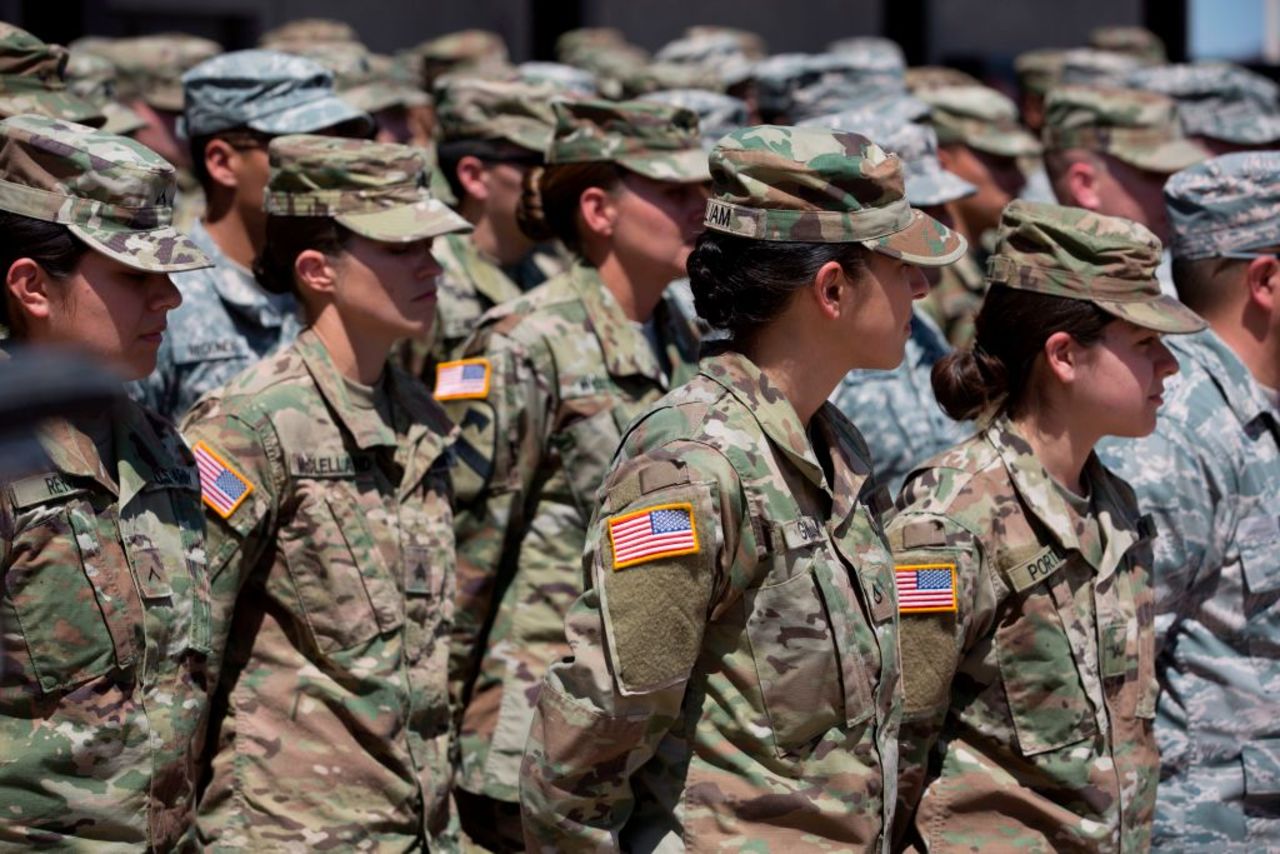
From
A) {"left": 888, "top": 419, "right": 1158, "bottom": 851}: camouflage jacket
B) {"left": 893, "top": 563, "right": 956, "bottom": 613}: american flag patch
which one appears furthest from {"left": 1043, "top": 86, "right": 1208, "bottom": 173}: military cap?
{"left": 893, "top": 563, "right": 956, "bottom": 613}: american flag patch

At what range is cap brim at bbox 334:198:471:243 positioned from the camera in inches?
146

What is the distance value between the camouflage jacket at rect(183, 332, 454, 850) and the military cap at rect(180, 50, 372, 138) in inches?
58.8

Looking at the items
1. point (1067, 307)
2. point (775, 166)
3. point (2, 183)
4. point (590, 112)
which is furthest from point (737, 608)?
point (590, 112)

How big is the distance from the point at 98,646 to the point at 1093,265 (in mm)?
1941

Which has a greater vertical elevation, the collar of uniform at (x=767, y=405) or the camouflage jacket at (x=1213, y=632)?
the collar of uniform at (x=767, y=405)

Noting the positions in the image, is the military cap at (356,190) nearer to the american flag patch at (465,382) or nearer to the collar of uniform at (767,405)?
the american flag patch at (465,382)

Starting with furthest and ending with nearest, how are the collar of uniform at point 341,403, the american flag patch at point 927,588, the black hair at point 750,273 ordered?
the collar of uniform at point 341,403, the american flag patch at point 927,588, the black hair at point 750,273

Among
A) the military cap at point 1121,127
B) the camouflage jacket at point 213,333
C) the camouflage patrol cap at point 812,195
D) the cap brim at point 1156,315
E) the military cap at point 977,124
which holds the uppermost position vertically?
the camouflage patrol cap at point 812,195

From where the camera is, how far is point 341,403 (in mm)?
3617

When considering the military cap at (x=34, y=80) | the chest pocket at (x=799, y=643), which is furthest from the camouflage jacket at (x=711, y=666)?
the military cap at (x=34, y=80)

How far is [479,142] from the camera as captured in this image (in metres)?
5.65

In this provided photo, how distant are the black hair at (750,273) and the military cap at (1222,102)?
176 inches

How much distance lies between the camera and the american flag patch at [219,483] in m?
3.31

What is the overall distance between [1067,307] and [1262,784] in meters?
1.19
